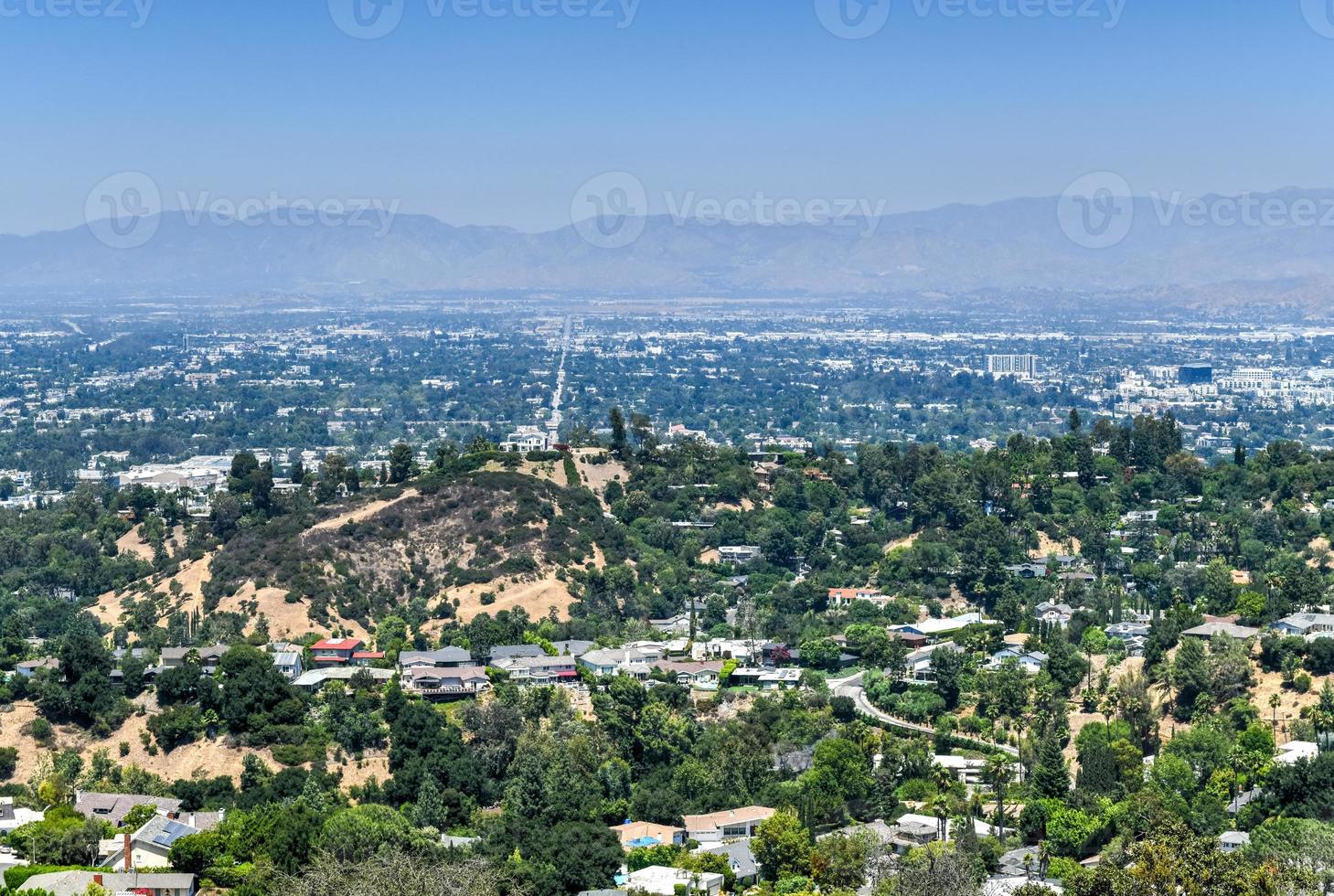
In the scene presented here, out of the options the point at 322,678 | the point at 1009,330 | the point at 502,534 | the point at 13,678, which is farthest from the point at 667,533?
the point at 1009,330

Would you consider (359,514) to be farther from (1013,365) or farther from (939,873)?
(1013,365)

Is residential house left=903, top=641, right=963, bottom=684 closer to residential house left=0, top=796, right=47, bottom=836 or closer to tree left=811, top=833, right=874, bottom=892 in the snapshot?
tree left=811, top=833, right=874, bottom=892

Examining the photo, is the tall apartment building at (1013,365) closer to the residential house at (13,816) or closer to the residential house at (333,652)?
the residential house at (333,652)

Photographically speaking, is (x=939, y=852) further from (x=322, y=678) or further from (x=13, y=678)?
(x=13, y=678)

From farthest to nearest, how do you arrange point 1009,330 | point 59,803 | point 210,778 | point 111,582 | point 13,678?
point 1009,330, point 111,582, point 13,678, point 210,778, point 59,803

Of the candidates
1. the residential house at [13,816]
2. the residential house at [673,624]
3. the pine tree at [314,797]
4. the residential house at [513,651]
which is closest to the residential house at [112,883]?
the residential house at [13,816]

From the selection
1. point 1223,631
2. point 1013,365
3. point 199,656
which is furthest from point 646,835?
point 1013,365

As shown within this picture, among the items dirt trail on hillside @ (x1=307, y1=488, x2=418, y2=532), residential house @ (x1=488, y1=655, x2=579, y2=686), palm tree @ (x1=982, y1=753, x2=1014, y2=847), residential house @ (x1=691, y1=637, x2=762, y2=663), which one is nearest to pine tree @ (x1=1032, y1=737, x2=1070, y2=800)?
palm tree @ (x1=982, y1=753, x2=1014, y2=847)
